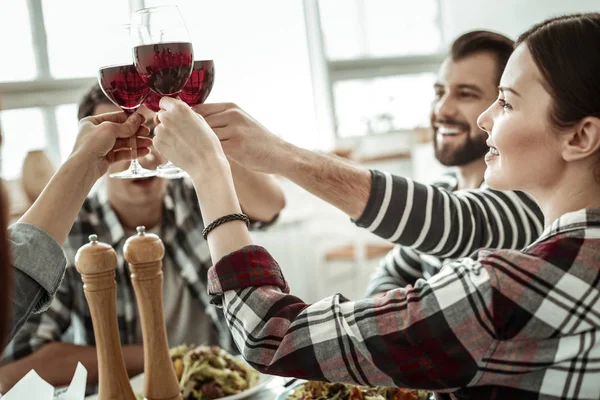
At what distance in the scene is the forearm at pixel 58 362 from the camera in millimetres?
1782

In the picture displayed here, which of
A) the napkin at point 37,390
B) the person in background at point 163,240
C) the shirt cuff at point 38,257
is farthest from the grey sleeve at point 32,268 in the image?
the person in background at point 163,240

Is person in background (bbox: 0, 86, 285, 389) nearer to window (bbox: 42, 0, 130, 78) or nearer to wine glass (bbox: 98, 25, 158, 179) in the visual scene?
wine glass (bbox: 98, 25, 158, 179)

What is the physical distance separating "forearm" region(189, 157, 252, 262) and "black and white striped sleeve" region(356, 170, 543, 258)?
52cm

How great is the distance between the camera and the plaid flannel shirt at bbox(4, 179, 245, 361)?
192 cm

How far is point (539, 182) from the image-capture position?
40.0 inches

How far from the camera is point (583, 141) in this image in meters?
0.96

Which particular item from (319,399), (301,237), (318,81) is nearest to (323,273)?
(301,237)

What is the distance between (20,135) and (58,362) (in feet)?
7.55

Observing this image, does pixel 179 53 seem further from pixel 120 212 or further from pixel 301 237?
pixel 301 237

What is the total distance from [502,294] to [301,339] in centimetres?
27

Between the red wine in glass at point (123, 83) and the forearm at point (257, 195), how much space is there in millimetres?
1026

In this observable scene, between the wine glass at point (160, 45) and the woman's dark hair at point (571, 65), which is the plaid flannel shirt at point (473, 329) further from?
the wine glass at point (160, 45)

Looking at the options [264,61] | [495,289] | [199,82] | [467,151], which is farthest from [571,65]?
[264,61]

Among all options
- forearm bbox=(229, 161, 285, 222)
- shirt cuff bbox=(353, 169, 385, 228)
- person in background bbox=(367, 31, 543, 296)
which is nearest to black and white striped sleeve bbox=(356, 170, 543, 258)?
shirt cuff bbox=(353, 169, 385, 228)
